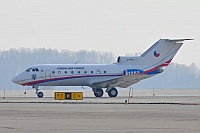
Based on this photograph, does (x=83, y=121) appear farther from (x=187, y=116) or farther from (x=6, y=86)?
(x=6, y=86)

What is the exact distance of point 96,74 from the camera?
70.9 metres

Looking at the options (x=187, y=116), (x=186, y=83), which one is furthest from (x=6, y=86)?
(x=187, y=116)

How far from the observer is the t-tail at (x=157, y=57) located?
71.9 meters

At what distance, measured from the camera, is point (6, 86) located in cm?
17200

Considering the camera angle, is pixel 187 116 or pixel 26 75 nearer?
pixel 187 116

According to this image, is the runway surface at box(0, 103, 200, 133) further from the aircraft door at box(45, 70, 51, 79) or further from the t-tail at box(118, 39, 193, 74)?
the t-tail at box(118, 39, 193, 74)

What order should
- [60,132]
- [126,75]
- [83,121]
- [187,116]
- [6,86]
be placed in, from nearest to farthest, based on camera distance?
1. [60,132]
2. [83,121]
3. [187,116]
4. [126,75]
5. [6,86]

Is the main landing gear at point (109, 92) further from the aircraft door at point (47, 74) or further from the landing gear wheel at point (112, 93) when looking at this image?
the aircraft door at point (47, 74)

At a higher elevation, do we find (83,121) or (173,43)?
(173,43)

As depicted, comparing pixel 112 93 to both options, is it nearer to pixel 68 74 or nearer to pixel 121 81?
pixel 121 81

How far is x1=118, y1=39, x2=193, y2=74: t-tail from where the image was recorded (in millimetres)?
71875

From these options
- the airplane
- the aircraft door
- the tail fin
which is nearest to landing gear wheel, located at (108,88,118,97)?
the airplane

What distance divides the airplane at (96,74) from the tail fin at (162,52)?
0.34 ft

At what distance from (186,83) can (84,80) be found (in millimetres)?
104470
